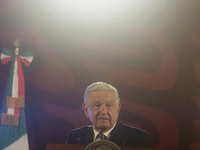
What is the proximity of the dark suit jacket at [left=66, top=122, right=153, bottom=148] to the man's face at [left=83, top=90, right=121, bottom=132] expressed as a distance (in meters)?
0.08

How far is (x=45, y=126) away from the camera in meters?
2.22

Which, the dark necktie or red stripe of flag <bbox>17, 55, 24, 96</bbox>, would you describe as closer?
the dark necktie

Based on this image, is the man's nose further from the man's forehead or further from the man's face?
the man's forehead

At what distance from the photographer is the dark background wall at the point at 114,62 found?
7.27 feet

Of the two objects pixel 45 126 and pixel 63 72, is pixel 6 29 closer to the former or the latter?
pixel 63 72

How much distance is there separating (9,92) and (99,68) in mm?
1052

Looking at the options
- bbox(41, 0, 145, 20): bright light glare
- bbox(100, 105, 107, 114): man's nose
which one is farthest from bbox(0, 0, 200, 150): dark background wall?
bbox(100, 105, 107, 114): man's nose

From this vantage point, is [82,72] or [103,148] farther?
[82,72]

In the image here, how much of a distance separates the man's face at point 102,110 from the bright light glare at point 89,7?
0.91m

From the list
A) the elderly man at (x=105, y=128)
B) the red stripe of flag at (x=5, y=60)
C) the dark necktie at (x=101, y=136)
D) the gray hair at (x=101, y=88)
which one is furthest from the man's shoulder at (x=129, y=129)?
the red stripe of flag at (x=5, y=60)

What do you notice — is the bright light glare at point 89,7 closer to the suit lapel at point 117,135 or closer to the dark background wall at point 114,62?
the dark background wall at point 114,62

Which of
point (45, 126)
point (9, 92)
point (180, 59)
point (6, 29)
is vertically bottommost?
point (45, 126)

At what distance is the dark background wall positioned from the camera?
87.3 inches

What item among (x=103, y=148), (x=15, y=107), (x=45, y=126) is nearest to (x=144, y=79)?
(x=103, y=148)
